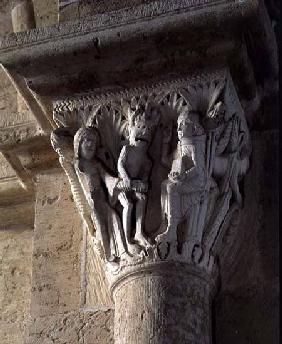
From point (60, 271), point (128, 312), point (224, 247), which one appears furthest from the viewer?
point (60, 271)

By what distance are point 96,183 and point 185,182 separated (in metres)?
0.27

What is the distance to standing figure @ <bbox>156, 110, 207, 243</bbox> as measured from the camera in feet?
9.46

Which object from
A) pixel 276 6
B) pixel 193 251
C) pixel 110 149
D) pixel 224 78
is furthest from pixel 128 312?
pixel 276 6

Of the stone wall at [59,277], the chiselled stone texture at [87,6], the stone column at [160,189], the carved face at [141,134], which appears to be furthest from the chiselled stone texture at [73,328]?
the chiselled stone texture at [87,6]

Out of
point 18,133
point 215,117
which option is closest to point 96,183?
point 215,117

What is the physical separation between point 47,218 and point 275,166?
2.51 feet

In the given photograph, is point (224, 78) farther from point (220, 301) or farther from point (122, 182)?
point (220, 301)

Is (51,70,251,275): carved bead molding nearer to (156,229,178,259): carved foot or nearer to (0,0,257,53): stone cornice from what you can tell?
(156,229,178,259): carved foot

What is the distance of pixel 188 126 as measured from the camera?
297cm

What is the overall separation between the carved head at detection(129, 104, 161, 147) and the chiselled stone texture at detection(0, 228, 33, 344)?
849 millimetres

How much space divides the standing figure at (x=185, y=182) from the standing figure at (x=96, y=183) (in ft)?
0.54

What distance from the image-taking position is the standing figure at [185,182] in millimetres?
2883

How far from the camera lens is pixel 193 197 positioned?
9.55 feet

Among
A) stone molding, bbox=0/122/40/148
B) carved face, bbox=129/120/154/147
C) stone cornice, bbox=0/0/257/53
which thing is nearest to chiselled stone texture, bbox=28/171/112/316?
stone molding, bbox=0/122/40/148
